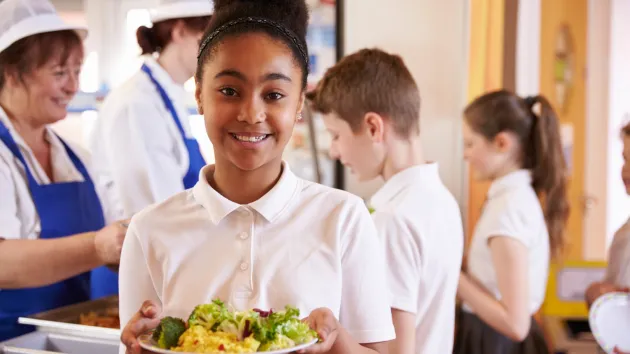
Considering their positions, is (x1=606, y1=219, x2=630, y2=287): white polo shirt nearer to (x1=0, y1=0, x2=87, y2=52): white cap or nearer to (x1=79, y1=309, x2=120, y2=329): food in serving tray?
(x1=79, y1=309, x2=120, y2=329): food in serving tray

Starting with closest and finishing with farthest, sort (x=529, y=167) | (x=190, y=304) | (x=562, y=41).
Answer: (x=190, y=304) < (x=529, y=167) < (x=562, y=41)

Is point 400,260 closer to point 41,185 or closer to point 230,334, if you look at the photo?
point 230,334

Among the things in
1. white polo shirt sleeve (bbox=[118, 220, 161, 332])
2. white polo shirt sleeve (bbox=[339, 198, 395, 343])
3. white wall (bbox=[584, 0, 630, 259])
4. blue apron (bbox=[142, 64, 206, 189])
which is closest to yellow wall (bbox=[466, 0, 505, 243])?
white wall (bbox=[584, 0, 630, 259])

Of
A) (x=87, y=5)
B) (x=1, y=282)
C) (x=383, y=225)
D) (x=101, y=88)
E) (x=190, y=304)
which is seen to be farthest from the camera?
(x=101, y=88)

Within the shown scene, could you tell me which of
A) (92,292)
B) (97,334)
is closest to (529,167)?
(92,292)

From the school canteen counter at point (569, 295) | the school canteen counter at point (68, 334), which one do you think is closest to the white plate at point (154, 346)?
the school canteen counter at point (68, 334)

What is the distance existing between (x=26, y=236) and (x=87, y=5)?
1661 millimetres

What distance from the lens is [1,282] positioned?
5.13 feet

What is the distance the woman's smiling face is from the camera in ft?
3.20

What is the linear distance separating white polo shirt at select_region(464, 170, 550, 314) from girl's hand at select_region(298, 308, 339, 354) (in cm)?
136

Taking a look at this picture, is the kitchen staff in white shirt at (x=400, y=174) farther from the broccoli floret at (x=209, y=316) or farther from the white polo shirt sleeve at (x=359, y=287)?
the broccoli floret at (x=209, y=316)

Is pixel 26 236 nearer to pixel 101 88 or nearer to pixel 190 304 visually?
pixel 190 304

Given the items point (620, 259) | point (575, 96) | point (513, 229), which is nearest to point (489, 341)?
point (513, 229)

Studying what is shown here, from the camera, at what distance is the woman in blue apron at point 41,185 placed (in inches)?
60.8
